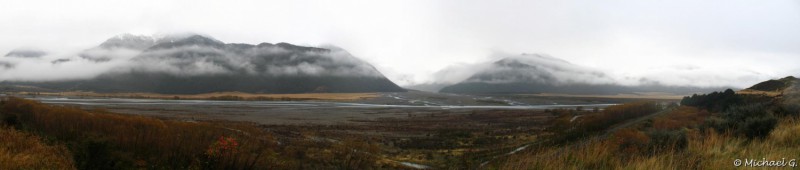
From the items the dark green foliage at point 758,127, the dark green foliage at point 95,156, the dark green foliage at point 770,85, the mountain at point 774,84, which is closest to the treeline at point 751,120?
the dark green foliage at point 758,127

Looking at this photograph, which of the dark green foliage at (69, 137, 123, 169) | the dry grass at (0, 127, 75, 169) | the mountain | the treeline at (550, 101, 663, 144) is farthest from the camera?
the treeline at (550, 101, 663, 144)

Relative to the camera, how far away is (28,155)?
23.8ft

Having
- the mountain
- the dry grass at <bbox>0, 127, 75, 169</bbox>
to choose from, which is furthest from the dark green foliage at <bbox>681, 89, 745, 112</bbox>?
the dry grass at <bbox>0, 127, 75, 169</bbox>

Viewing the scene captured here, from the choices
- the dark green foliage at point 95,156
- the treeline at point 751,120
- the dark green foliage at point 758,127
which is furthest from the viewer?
the treeline at point 751,120

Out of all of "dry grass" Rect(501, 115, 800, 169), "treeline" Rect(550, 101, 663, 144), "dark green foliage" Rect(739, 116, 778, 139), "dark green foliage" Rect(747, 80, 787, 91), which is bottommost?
"treeline" Rect(550, 101, 663, 144)

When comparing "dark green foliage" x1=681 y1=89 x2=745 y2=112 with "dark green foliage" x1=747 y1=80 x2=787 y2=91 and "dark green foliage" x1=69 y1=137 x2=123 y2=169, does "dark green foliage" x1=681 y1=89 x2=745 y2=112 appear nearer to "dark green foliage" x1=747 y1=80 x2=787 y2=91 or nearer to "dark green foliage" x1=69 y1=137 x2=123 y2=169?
"dark green foliage" x1=747 y1=80 x2=787 y2=91

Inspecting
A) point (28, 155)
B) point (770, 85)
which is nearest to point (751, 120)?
point (28, 155)

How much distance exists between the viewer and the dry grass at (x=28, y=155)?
6809mm

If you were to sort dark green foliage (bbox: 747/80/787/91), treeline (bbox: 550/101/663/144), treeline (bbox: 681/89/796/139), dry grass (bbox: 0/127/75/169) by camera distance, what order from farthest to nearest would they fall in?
treeline (bbox: 550/101/663/144)
dark green foliage (bbox: 747/80/787/91)
treeline (bbox: 681/89/796/139)
dry grass (bbox: 0/127/75/169)

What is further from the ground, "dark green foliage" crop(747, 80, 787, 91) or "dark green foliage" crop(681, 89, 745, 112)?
"dark green foliage" crop(747, 80, 787, 91)

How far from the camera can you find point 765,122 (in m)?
9.72

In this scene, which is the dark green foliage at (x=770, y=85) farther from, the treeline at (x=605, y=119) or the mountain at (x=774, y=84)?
the treeline at (x=605, y=119)

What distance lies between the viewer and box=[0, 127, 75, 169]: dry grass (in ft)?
22.3

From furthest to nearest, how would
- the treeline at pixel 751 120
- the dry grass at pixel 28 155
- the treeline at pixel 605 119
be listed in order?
1. the treeline at pixel 605 119
2. the treeline at pixel 751 120
3. the dry grass at pixel 28 155
